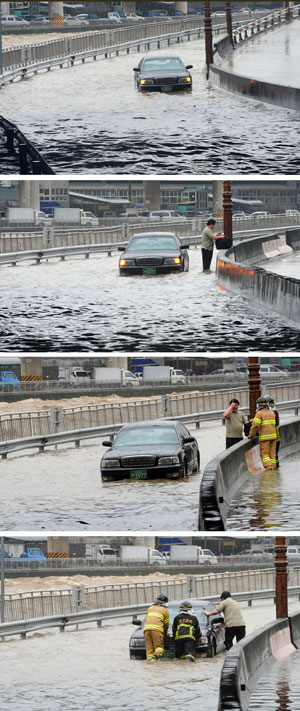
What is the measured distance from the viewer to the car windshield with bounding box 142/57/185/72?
3158 cm

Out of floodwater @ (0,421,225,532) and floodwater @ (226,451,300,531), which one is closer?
floodwater @ (226,451,300,531)

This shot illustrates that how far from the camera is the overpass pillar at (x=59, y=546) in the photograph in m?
78.8

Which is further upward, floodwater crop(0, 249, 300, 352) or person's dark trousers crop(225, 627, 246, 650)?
floodwater crop(0, 249, 300, 352)

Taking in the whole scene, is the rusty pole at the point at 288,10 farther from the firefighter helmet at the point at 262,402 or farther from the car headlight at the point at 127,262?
the firefighter helmet at the point at 262,402

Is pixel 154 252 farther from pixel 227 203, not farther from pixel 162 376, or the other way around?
pixel 162 376

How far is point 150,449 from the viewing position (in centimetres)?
2930

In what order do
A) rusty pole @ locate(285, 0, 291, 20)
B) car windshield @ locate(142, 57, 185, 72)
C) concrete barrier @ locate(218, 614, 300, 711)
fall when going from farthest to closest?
rusty pole @ locate(285, 0, 291, 20) < car windshield @ locate(142, 57, 185, 72) < concrete barrier @ locate(218, 614, 300, 711)

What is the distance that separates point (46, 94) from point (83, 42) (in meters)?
3.95

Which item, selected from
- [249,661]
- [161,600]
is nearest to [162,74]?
[161,600]

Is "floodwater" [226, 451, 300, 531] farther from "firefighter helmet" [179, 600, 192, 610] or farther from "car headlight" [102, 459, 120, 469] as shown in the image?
"car headlight" [102, 459, 120, 469]

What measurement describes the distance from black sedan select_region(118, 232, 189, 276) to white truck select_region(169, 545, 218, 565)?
38.8 m

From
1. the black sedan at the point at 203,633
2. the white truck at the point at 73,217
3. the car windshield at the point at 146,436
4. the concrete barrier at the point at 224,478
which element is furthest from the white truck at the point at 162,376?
the black sedan at the point at 203,633

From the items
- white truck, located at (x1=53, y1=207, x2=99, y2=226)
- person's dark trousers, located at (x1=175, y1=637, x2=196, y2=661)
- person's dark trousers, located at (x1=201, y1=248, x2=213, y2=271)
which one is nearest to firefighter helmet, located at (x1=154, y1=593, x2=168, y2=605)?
person's dark trousers, located at (x1=175, y1=637, x2=196, y2=661)

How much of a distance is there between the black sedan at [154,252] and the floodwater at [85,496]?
472cm
